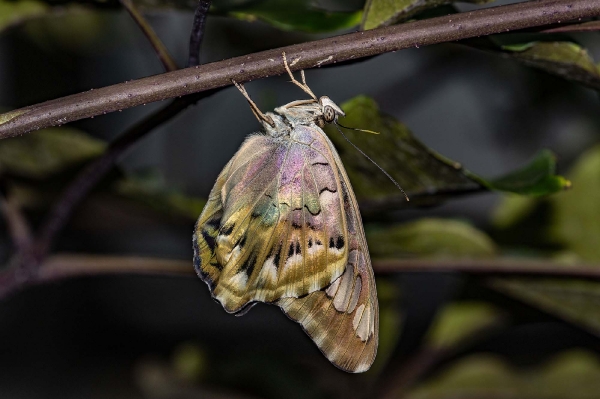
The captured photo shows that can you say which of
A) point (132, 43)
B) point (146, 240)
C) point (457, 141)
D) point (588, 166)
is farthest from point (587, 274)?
point (146, 240)

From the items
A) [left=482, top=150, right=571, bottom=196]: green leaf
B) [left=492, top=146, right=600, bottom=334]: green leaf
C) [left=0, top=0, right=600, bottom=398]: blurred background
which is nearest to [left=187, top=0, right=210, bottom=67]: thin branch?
[left=0, top=0, right=600, bottom=398]: blurred background

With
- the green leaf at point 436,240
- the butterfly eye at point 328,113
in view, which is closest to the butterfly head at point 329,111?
the butterfly eye at point 328,113

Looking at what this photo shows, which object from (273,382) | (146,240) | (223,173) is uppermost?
(223,173)

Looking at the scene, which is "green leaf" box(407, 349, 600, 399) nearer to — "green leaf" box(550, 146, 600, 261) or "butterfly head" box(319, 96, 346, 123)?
Answer: "green leaf" box(550, 146, 600, 261)

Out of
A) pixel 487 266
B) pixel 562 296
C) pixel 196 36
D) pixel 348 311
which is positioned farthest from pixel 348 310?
→ pixel 562 296

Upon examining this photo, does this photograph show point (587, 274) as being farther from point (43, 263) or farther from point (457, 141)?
point (457, 141)

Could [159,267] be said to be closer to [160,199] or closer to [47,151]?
[160,199]
